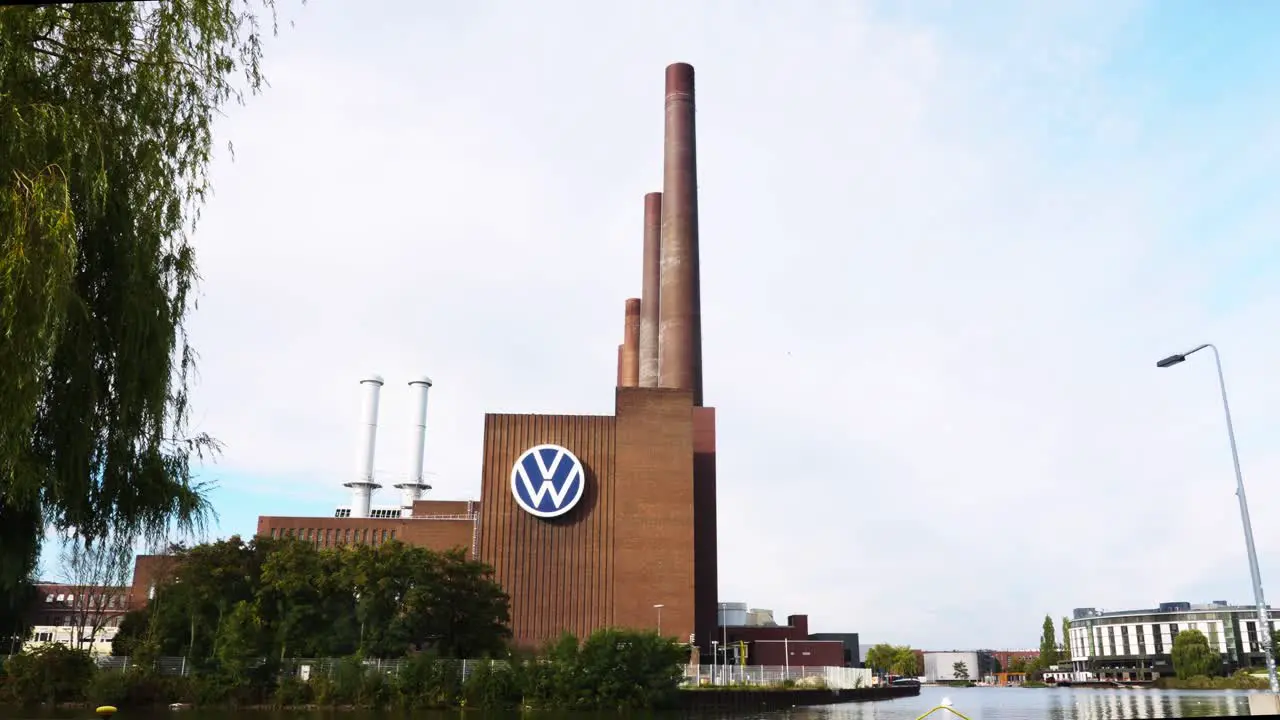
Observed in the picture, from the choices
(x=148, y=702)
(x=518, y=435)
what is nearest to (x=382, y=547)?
(x=148, y=702)

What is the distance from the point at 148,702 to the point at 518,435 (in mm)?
29988

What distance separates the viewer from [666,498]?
6494 cm

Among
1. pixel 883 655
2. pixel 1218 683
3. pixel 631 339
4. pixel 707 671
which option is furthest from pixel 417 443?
pixel 883 655

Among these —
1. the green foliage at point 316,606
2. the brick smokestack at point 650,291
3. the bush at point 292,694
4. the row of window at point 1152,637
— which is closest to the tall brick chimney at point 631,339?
the brick smokestack at point 650,291

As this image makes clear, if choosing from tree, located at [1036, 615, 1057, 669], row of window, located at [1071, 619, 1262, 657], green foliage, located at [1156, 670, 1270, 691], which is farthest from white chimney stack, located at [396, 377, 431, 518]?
tree, located at [1036, 615, 1057, 669]

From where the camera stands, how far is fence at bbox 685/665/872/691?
Result: 173ft

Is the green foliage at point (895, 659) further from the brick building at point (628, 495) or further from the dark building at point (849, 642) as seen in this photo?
A: the brick building at point (628, 495)

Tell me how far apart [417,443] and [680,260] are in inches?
1254

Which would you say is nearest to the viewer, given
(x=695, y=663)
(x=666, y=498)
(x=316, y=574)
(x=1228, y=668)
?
(x=316, y=574)

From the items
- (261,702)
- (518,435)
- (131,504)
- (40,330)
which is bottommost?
(261,702)

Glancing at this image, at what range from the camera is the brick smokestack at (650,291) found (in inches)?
2945

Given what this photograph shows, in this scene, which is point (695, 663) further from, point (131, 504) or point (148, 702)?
point (131, 504)

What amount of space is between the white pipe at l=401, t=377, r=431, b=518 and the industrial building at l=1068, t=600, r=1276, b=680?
391 feet

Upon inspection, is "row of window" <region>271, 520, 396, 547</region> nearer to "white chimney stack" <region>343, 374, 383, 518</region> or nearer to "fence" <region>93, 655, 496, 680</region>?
"white chimney stack" <region>343, 374, 383, 518</region>
